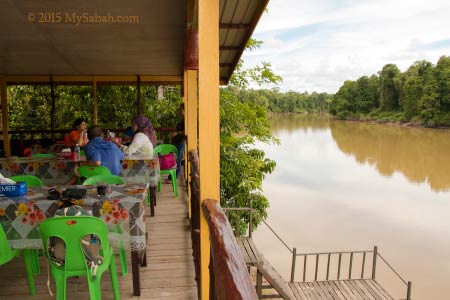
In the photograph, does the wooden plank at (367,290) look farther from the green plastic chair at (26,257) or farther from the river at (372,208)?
the green plastic chair at (26,257)

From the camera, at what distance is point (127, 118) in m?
9.89

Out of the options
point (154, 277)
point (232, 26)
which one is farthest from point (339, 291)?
point (232, 26)

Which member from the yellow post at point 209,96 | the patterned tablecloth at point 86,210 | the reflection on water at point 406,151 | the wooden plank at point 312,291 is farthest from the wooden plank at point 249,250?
the reflection on water at point 406,151

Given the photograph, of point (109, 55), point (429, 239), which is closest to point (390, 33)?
point (429, 239)

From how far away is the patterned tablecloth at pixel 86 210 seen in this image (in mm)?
2170

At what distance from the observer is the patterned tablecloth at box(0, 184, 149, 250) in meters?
2.17

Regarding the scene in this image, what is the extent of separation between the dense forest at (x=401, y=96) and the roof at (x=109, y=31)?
43.2 meters

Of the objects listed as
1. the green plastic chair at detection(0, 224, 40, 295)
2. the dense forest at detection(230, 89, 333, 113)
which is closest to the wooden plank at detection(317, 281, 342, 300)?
the green plastic chair at detection(0, 224, 40, 295)

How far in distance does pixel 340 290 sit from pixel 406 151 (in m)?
25.5

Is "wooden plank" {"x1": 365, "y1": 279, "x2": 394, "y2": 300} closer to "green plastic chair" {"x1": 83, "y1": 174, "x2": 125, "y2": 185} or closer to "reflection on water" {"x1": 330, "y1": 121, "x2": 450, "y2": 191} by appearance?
"green plastic chair" {"x1": 83, "y1": 174, "x2": 125, "y2": 185}

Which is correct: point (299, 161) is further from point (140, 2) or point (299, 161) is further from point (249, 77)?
point (140, 2)

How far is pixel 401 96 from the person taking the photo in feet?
159

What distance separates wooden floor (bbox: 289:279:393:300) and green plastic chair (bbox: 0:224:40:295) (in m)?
7.25

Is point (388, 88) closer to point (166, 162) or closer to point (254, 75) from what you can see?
point (254, 75)
